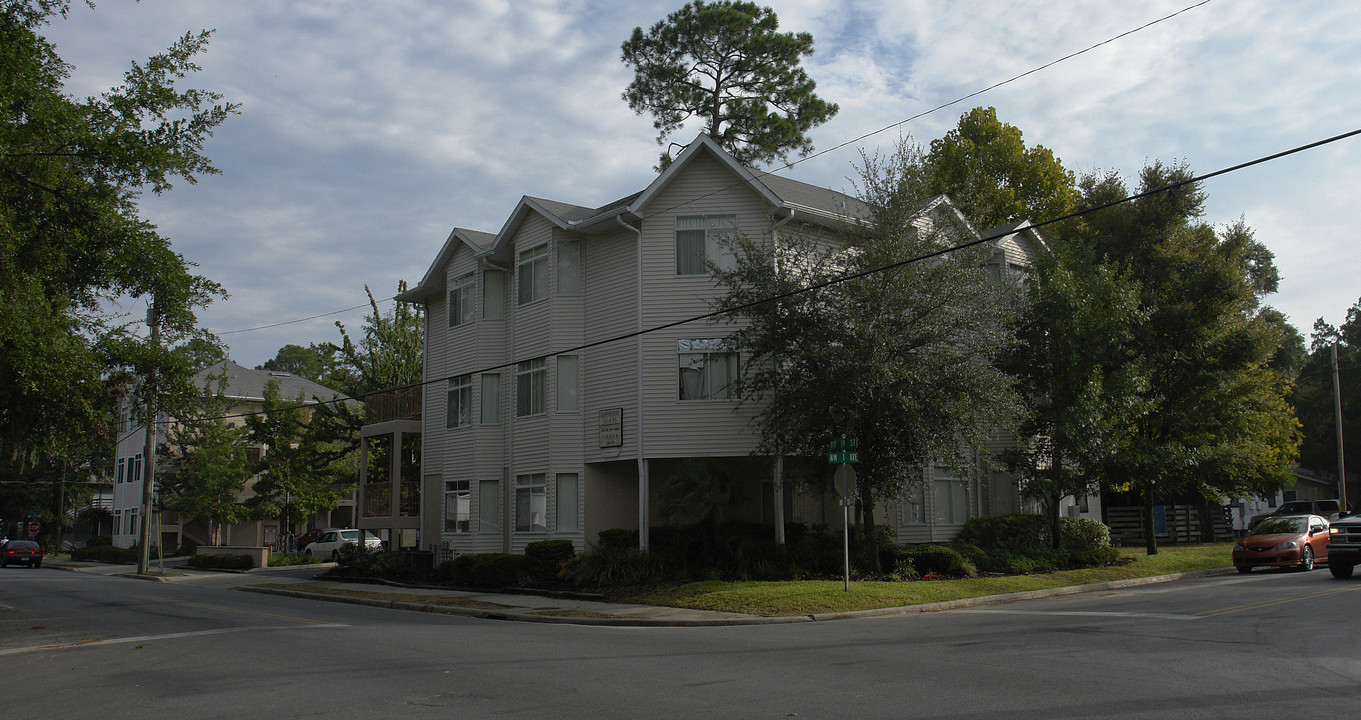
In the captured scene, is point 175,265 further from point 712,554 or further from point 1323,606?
point 1323,606

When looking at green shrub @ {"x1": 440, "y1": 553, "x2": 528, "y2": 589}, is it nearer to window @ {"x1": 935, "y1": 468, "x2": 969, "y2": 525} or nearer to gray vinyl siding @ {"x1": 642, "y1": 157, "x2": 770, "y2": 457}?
gray vinyl siding @ {"x1": 642, "y1": 157, "x2": 770, "y2": 457}

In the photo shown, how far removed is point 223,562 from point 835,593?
29.9m

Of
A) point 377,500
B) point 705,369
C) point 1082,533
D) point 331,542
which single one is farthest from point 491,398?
point 1082,533

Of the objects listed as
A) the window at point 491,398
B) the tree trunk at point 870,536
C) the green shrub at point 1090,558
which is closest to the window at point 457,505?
the window at point 491,398

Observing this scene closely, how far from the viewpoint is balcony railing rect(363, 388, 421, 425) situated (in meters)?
32.4

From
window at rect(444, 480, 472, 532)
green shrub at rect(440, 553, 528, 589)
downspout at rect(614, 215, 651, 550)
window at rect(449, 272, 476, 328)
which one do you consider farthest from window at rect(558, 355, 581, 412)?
window at rect(449, 272, 476, 328)

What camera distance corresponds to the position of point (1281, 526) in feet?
81.5

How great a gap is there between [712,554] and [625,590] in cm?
282

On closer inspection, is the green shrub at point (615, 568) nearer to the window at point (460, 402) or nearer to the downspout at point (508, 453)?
the downspout at point (508, 453)

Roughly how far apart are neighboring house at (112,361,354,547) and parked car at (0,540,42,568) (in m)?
4.85

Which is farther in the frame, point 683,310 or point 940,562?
point 683,310

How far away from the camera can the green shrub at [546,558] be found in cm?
2397

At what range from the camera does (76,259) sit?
55.8ft

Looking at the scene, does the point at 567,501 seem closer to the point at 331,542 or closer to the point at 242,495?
the point at 331,542
